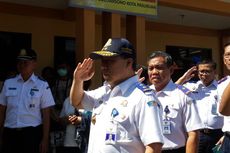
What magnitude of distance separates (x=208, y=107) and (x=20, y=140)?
253cm

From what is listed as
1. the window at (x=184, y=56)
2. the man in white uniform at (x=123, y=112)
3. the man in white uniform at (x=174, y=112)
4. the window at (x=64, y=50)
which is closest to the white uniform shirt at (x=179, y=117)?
the man in white uniform at (x=174, y=112)

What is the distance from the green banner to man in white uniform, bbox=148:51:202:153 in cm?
348

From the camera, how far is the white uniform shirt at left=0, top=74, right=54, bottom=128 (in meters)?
5.01

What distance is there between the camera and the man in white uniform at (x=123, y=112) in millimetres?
2277

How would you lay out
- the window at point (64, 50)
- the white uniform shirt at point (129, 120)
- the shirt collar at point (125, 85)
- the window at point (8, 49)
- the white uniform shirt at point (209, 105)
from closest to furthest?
1. the white uniform shirt at point (129, 120)
2. the shirt collar at point (125, 85)
3. the white uniform shirt at point (209, 105)
4. the window at point (8, 49)
5. the window at point (64, 50)

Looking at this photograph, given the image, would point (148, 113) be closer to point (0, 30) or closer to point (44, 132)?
point (44, 132)

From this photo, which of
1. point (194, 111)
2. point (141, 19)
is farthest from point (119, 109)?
point (141, 19)

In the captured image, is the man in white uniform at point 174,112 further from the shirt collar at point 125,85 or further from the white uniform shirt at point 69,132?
the white uniform shirt at point 69,132

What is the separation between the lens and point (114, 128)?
7.66 ft

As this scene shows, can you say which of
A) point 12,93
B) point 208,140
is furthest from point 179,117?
point 12,93

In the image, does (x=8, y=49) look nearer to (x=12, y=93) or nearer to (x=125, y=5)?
(x=125, y=5)

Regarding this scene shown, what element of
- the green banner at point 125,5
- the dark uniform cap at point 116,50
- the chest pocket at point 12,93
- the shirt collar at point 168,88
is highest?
the green banner at point 125,5

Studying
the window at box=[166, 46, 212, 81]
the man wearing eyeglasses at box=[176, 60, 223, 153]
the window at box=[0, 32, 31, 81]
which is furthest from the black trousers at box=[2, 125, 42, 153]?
the window at box=[166, 46, 212, 81]

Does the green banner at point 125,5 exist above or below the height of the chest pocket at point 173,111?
above
